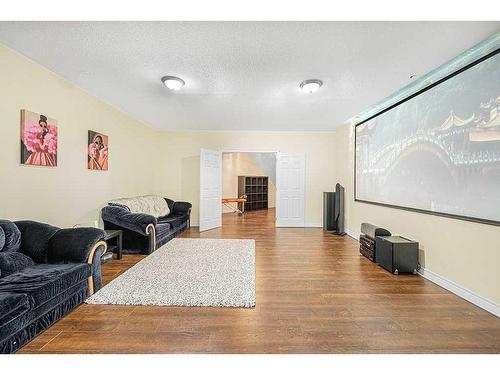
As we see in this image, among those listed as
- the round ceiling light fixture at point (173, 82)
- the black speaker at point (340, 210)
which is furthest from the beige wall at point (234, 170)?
the round ceiling light fixture at point (173, 82)

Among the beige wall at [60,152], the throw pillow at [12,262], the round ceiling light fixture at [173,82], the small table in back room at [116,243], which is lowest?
the small table in back room at [116,243]

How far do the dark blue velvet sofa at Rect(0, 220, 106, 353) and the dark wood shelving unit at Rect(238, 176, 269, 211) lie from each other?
8.37 metres

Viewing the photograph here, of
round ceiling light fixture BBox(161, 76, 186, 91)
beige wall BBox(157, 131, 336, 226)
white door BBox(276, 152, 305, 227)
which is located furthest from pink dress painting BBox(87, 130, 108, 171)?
white door BBox(276, 152, 305, 227)

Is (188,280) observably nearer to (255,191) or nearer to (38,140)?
(38,140)

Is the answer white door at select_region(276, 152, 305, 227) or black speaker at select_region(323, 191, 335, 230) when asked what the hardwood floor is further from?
white door at select_region(276, 152, 305, 227)

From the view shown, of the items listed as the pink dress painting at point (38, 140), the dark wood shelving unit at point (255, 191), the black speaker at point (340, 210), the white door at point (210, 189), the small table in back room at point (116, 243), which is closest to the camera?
the pink dress painting at point (38, 140)

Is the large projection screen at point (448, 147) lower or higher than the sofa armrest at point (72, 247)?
higher

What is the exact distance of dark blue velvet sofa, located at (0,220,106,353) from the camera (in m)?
1.72

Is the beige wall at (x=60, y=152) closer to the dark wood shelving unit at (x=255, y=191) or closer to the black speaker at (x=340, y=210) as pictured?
the black speaker at (x=340, y=210)

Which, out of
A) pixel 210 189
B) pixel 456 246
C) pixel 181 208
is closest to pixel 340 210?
pixel 456 246

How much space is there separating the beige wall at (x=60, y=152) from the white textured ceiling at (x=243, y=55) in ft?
0.80

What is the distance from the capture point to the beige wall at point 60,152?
2705mm
